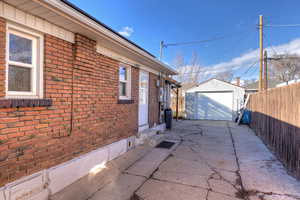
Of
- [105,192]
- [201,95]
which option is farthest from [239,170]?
[201,95]

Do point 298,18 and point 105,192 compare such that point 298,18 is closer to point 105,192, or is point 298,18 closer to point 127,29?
point 127,29

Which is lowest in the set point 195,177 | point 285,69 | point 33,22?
point 195,177

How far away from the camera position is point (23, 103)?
7.28ft

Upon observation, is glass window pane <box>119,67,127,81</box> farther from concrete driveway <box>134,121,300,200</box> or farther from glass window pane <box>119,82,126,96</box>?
concrete driveway <box>134,121,300,200</box>

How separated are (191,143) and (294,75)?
1976 centimetres

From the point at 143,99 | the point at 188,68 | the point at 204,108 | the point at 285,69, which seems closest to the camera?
the point at 143,99

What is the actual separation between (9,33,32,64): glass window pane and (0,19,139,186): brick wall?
0.19 meters

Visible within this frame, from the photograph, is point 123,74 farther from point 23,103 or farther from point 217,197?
point 217,197

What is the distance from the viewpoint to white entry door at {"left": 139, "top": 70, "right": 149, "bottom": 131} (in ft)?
20.1

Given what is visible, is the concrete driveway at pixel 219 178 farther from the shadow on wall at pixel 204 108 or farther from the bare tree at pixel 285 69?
the bare tree at pixel 285 69

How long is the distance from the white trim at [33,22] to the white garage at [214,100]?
38.7 ft

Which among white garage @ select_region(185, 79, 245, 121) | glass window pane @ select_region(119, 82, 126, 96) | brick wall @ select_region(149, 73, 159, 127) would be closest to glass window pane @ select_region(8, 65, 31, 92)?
glass window pane @ select_region(119, 82, 126, 96)

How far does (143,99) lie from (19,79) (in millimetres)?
4458

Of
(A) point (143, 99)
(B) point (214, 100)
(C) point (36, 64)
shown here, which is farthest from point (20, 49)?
(B) point (214, 100)
